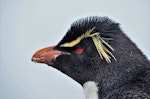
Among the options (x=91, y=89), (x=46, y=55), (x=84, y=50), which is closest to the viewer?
(x=91, y=89)

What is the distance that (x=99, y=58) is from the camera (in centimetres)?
276

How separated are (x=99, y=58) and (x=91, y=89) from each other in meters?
0.20

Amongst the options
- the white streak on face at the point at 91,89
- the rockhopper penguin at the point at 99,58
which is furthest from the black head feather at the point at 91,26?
the white streak on face at the point at 91,89

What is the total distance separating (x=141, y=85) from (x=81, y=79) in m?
0.55

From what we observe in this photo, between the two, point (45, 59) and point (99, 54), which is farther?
point (45, 59)

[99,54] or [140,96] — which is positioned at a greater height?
[99,54]

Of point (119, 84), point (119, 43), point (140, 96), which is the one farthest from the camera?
point (119, 43)

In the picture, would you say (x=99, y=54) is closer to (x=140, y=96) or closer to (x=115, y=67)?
(x=115, y=67)

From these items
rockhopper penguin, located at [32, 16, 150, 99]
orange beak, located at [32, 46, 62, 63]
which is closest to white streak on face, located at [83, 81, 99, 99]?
rockhopper penguin, located at [32, 16, 150, 99]

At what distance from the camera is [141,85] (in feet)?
8.00

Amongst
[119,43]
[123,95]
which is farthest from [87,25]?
[123,95]

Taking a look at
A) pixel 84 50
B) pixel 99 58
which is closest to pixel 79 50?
pixel 84 50

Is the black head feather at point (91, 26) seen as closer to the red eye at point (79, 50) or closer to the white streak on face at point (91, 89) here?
the red eye at point (79, 50)

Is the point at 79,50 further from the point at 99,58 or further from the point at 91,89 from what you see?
the point at 91,89
